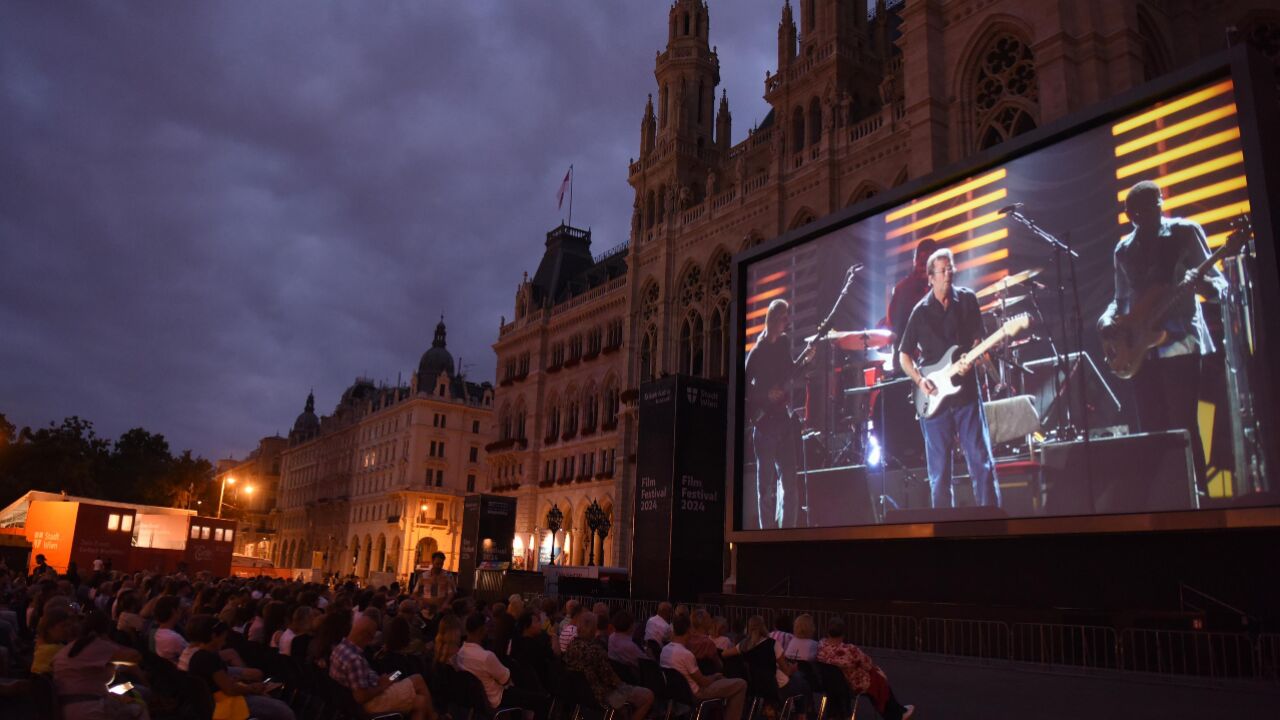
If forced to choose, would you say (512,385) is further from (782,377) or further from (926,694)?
(926,694)

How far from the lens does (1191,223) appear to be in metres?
14.4

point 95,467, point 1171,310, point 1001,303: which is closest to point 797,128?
point 1001,303

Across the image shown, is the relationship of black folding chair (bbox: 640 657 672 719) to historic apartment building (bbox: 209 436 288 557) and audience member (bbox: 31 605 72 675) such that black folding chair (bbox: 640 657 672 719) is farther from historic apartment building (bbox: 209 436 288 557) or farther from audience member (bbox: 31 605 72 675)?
historic apartment building (bbox: 209 436 288 557)

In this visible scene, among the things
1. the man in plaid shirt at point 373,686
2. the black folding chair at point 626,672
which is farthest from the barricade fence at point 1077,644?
the man in plaid shirt at point 373,686

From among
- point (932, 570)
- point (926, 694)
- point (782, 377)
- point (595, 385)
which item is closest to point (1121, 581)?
point (932, 570)

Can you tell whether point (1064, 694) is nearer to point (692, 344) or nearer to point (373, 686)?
point (373, 686)

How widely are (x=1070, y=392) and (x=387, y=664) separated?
1234cm

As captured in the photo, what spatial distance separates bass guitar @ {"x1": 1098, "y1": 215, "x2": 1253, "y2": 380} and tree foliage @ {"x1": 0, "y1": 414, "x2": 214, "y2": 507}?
5945 centimetres

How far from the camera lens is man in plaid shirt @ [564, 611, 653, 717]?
8617mm

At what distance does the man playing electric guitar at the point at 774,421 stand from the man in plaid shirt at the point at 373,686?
14.2 m

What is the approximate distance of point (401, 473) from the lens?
72125 mm

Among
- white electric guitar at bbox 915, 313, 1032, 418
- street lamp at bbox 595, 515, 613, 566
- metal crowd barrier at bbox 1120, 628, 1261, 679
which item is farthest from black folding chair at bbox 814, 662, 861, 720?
street lamp at bbox 595, 515, 613, 566

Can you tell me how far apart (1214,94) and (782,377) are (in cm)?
1050

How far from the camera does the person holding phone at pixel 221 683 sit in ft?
24.3
